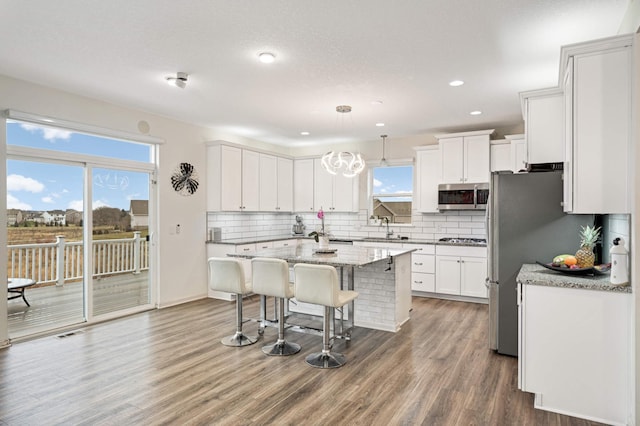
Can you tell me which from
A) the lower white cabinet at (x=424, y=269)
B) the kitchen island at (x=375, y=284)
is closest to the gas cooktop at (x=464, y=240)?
the lower white cabinet at (x=424, y=269)

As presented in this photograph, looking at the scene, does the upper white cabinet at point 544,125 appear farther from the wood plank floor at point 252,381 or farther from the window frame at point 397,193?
the window frame at point 397,193

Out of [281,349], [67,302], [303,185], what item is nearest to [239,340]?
[281,349]

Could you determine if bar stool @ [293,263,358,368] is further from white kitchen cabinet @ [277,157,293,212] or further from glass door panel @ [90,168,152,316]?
white kitchen cabinet @ [277,157,293,212]

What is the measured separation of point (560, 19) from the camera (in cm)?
271

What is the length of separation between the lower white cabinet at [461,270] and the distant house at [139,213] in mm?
4348

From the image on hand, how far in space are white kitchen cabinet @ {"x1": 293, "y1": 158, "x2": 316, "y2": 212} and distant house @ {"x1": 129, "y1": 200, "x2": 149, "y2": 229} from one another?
3.07 metres

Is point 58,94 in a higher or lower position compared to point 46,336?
higher

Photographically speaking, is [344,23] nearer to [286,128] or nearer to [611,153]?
[611,153]

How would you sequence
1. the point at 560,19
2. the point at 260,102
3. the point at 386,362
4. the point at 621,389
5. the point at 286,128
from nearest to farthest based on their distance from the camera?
the point at 621,389 → the point at 560,19 → the point at 386,362 → the point at 260,102 → the point at 286,128

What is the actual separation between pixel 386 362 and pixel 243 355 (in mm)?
1338

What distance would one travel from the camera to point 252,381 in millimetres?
3115

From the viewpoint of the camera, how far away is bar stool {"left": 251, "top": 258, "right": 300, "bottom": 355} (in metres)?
3.62

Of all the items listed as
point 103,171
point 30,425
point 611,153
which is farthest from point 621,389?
point 103,171

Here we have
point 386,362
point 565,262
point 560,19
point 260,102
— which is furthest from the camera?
point 260,102
